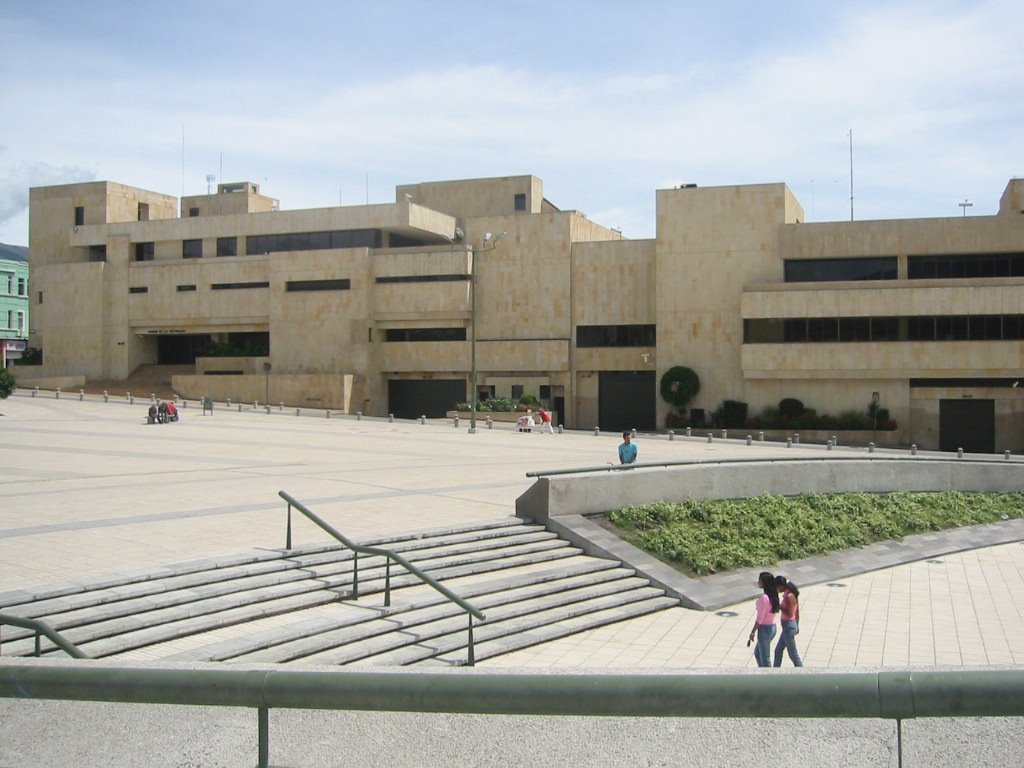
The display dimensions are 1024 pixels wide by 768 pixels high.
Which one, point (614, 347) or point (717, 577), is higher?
point (614, 347)

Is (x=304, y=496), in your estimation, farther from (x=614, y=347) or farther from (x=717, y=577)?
(x=614, y=347)

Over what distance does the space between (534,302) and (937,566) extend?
38686mm

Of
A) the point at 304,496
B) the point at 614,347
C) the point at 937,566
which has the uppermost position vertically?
the point at 614,347

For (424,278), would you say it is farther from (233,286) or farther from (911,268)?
(911,268)

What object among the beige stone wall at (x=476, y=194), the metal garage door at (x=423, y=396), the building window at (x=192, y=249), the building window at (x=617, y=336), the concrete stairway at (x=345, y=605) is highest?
the beige stone wall at (x=476, y=194)

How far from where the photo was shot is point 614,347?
185ft

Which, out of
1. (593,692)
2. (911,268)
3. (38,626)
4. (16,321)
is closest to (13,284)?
(16,321)

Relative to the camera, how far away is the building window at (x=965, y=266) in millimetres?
48500

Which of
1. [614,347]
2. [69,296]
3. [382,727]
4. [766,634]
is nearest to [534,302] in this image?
[614,347]

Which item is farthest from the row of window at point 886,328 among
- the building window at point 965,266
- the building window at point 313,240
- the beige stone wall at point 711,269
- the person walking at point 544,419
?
the building window at point 313,240

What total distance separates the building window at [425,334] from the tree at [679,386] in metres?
13.2

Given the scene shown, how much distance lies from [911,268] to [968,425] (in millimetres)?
8269

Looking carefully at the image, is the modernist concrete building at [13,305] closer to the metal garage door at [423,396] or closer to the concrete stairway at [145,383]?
the concrete stairway at [145,383]

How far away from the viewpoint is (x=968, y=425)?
4778 cm
